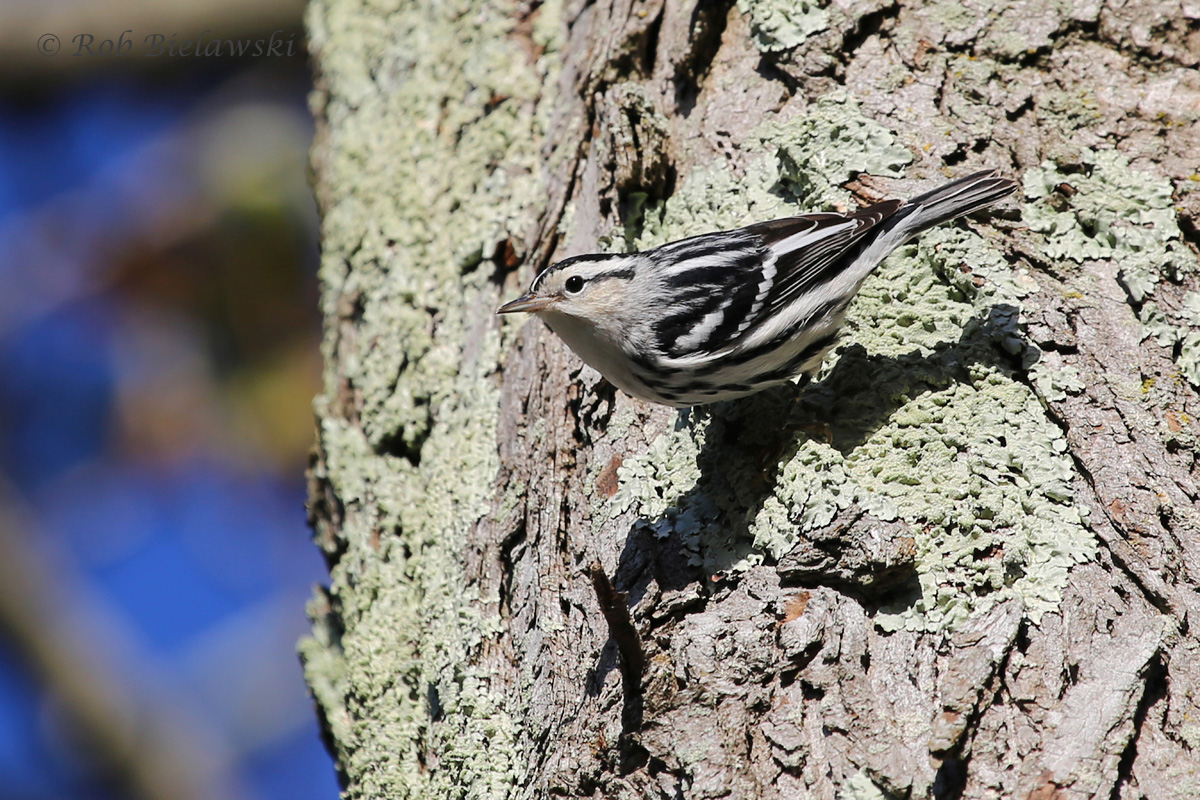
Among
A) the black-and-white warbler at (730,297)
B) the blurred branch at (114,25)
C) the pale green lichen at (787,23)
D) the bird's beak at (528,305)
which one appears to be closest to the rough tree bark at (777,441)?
the pale green lichen at (787,23)

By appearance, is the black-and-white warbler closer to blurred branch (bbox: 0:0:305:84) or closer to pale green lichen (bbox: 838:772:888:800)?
pale green lichen (bbox: 838:772:888:800)

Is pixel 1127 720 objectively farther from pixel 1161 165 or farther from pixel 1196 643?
pixel 1161 165

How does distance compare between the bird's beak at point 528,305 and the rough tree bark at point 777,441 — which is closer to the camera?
the rough tree bark at point 777,441

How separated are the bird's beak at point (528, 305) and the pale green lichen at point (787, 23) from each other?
1087 mm

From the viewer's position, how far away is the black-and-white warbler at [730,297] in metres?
2.80

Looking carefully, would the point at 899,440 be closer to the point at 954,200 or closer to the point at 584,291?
the point at 954,200

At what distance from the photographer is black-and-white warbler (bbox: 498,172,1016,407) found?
2.80m

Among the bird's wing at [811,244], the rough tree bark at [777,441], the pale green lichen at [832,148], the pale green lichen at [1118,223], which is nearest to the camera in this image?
the rough tree bark at [777,441]

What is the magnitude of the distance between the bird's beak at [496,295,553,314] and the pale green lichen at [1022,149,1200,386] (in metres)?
1.40

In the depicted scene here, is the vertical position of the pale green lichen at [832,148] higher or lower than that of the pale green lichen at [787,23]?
lower

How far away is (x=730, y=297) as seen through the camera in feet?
10.0

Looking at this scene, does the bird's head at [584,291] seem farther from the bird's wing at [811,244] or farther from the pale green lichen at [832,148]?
the pale green lichen at [832,148]

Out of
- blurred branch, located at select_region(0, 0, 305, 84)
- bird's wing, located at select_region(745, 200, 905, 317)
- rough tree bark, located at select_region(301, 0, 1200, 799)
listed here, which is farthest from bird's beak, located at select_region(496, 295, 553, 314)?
blurred branch, located at select_region(0, 0, 305, 84)

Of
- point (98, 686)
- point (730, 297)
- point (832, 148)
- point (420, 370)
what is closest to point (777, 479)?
point (730, 297)
